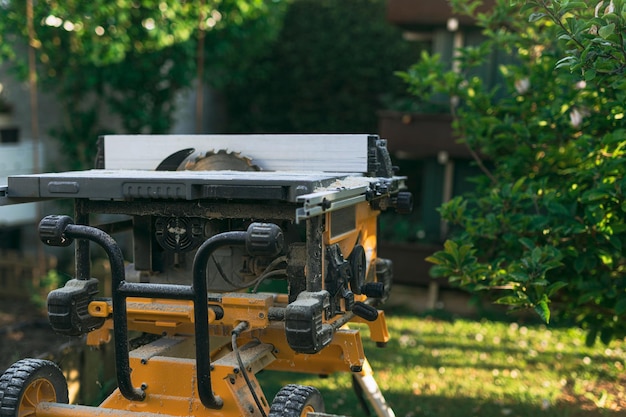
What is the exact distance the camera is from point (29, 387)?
3479 millimetres

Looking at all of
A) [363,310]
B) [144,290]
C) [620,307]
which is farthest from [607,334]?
[144,290]

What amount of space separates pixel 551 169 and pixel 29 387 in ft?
12.7

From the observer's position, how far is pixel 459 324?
966cm

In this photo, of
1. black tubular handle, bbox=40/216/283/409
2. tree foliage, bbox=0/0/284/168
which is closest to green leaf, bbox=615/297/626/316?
black tubular handle, bbox=40/216/283/409

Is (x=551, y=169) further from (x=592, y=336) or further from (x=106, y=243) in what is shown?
(x=106, y=243)

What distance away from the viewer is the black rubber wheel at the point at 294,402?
317cm

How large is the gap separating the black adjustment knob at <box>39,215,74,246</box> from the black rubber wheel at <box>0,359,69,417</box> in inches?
25.1

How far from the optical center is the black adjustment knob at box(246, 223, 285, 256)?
2896mm

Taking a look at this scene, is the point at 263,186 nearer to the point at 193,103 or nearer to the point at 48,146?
the point at 48,146

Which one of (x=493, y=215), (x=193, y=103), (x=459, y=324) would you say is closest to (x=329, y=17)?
(x=193, y=103)

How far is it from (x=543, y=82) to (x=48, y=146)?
30.6 feet

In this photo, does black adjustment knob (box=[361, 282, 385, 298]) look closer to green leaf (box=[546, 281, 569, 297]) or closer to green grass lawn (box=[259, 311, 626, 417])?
green leaf (box=[546, 281, 569, 297])

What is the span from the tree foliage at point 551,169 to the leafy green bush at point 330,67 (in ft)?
26.8

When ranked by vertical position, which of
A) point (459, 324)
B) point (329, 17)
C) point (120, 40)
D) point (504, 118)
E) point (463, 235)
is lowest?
point (459, 324)
